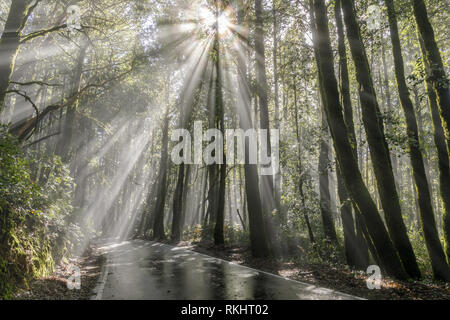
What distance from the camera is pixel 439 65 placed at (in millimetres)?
9328

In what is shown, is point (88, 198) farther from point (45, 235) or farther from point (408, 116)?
point (408, 116)

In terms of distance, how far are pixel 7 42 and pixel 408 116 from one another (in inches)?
597

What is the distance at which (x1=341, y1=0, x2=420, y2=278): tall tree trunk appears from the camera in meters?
9.27

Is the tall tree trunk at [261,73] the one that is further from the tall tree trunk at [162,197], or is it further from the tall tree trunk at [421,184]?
the tall tree trunk at [162,197]

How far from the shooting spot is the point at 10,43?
9539mm

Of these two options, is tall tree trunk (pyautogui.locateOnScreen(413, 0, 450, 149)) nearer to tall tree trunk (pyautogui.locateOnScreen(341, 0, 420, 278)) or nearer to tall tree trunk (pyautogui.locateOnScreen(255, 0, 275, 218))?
tall tree trunk (pyautogui.locateOnScreen(341, 0, 420, 278))

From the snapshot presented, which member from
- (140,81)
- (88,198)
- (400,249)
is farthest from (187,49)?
(88,198)

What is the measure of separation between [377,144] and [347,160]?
138 centimetres
